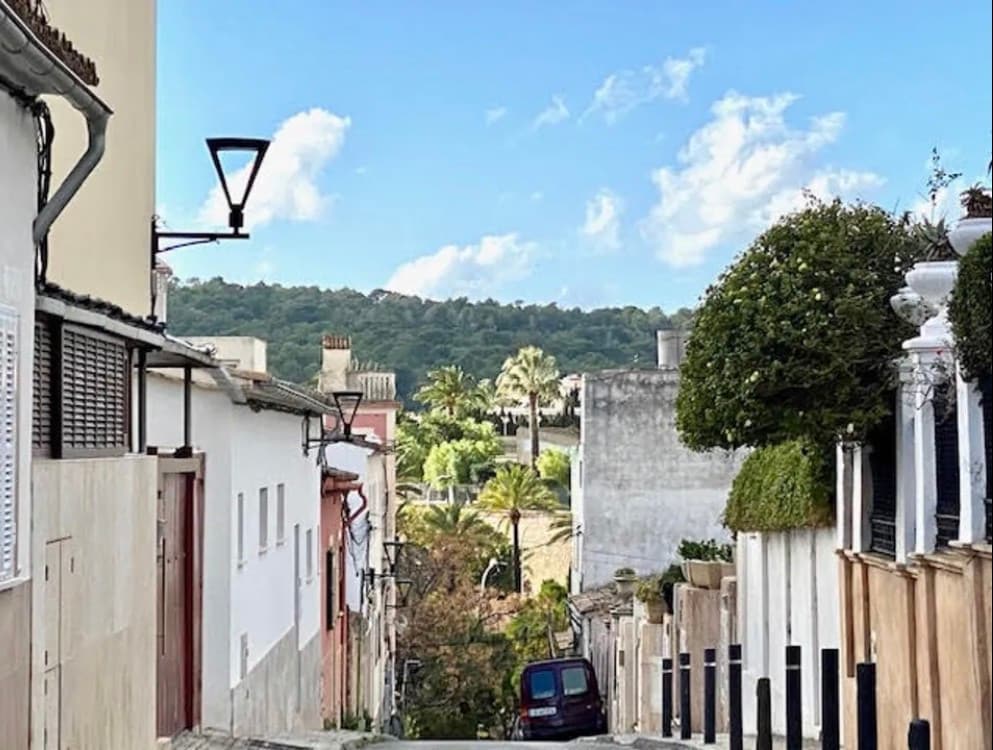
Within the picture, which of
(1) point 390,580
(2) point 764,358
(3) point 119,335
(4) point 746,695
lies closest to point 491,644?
(1) point 390,580

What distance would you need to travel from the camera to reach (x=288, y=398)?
65.1 ft

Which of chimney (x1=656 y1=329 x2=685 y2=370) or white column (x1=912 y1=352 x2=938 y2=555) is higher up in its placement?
chimney (x1=656 y1=329 x2=685 y2=370)

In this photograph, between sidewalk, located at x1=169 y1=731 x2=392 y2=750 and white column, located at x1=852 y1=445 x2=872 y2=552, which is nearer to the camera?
white column, located at x1=852 y1=445 x2=872 y2=552

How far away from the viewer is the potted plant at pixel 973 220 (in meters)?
9.20

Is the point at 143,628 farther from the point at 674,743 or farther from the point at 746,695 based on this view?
the point at 746,695

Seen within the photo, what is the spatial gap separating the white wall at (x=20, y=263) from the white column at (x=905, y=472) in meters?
7.33

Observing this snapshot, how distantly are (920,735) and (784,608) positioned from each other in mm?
9060

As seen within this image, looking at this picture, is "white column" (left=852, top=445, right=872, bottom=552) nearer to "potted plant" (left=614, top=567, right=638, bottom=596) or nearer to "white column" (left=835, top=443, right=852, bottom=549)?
"white column" (left=835, top=443, right=852, bottom=549)

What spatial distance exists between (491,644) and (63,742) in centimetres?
4354

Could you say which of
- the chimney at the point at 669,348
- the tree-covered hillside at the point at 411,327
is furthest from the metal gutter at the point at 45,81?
the tree-covered hillside at the point at 411,327

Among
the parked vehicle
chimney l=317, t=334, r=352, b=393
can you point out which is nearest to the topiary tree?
the parked vehicle

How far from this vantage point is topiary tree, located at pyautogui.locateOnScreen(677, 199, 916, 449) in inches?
529

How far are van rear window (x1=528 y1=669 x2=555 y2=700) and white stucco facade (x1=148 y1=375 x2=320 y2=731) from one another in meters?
9.88

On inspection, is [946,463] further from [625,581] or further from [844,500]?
[625,581]
